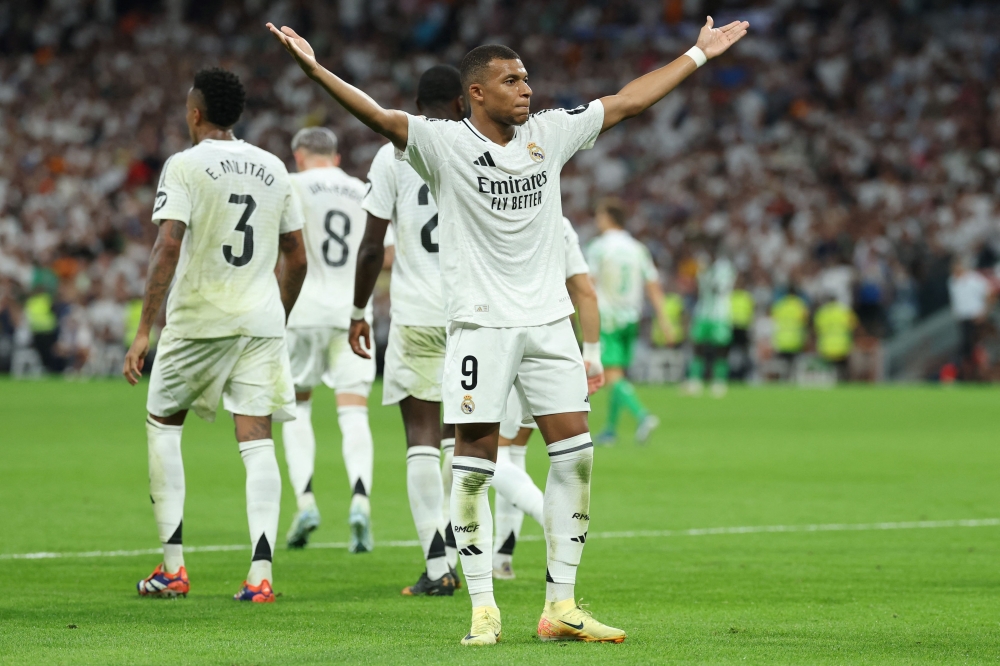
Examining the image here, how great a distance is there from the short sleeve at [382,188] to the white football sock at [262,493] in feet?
4.11

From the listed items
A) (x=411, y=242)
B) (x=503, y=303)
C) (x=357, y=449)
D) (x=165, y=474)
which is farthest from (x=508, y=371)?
(x=357, y=449)

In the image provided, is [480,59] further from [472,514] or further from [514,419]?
[514,419]

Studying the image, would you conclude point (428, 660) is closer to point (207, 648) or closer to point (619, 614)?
point (207, 648)

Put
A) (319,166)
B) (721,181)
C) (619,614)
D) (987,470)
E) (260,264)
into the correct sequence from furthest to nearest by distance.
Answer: (721,181) → (987,470) → (319,166) → (260,264) → (619,614)

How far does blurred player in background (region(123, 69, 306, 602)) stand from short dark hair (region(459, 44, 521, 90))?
1.76 m

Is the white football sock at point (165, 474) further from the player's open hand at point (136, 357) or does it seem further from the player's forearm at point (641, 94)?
the player's forearm at point (641, 94)

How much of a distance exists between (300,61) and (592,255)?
11.4 meters

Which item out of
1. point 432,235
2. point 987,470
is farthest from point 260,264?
point 987,470

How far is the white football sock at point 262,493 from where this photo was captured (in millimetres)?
6961

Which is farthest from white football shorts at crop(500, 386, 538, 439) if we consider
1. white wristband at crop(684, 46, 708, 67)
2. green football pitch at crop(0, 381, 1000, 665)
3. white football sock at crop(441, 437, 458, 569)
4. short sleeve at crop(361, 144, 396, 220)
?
white wristband at crop(684, 46, 708, 67)

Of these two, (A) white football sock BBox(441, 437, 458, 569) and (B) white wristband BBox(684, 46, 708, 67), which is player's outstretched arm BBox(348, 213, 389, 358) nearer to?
(A) white football sock BBox(441, 437, 458, 569)

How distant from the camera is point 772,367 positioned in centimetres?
3025

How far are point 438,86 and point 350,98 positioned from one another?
6.22 ft

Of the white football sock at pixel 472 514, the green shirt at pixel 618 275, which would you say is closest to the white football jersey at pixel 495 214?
the white football sock at pixel 472 514
